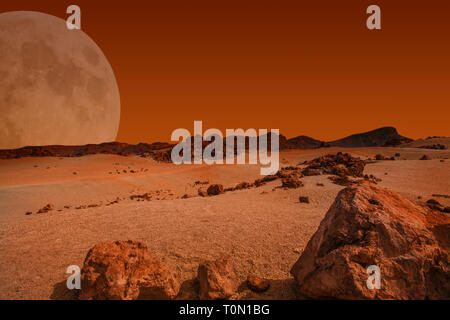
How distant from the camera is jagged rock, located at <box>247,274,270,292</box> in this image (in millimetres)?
3078

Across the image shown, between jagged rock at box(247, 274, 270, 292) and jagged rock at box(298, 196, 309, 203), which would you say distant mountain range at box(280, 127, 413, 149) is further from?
jagged rock at box(247, 274, 270, 292)

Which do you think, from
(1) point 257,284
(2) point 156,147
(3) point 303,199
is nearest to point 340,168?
(3) point 303,199

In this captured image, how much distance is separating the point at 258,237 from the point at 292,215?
162 centimetres

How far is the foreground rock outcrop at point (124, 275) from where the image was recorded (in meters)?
2.74

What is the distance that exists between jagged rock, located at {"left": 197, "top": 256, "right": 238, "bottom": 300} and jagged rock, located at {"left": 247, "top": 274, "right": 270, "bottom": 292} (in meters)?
0.17

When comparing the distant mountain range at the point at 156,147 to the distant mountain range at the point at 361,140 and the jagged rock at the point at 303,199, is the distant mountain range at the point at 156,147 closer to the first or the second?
the distant mountain range at the point at 361,140

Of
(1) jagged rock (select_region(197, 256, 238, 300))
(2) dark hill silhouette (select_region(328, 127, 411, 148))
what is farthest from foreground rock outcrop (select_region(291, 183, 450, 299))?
(2) dark hill silhouette (select_region(328, 127, 411, 148))

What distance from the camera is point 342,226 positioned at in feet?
8.80

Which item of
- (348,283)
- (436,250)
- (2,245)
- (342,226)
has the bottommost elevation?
(2,245)

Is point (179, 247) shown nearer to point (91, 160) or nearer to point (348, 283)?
point (348, 283)

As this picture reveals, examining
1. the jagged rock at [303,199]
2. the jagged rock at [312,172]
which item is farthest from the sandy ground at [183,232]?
the jagged rock at [312,172]

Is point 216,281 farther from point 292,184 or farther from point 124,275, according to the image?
point 292,184

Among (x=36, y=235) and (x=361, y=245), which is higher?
(x=361, y=245)
